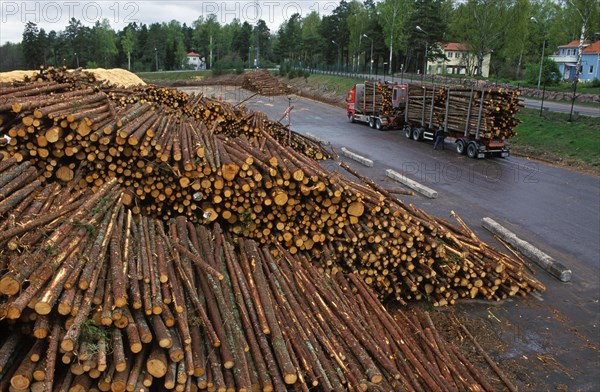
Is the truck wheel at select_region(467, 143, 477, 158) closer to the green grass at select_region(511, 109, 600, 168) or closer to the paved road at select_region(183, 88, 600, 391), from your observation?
the paved road at select_region(183, 88, 600, 391)

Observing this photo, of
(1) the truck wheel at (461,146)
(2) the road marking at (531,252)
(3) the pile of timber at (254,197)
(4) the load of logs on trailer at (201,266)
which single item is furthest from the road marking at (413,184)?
(3) the pile of timber at (254,197)

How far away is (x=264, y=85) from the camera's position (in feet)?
187

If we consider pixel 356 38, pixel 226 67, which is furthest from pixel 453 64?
pixel 226 67

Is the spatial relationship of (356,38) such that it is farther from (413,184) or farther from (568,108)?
(413,184)

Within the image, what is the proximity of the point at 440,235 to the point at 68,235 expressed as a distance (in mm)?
6864

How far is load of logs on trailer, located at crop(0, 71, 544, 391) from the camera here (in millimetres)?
5492

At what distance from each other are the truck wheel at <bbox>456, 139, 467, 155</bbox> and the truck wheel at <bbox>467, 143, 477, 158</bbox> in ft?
1.83

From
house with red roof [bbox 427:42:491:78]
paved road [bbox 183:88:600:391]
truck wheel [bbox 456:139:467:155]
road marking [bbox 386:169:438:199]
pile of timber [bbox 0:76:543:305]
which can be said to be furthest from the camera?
house with red roof [bbox 427:42:491:78]

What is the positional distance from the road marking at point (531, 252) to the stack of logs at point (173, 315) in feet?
13.7

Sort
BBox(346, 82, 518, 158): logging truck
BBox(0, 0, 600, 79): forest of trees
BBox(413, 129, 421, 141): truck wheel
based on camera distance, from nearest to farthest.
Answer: BBox(346, 82, 518, 158): logging truck, BBox(413, 129, 421, 141): truck wheel, BBox(0, 0, 600, 79): forest of trees

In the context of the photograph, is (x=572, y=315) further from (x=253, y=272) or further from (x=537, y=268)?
(x=253, y=272)

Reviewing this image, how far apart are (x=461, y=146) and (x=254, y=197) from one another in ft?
58.0

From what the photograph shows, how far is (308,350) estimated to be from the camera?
653 cm

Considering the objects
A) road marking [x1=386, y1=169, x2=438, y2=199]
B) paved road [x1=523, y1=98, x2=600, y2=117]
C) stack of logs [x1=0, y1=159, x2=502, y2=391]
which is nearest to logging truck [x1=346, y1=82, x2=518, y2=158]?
road marking [x1=386, y1=169, x2=438, y2=199]
